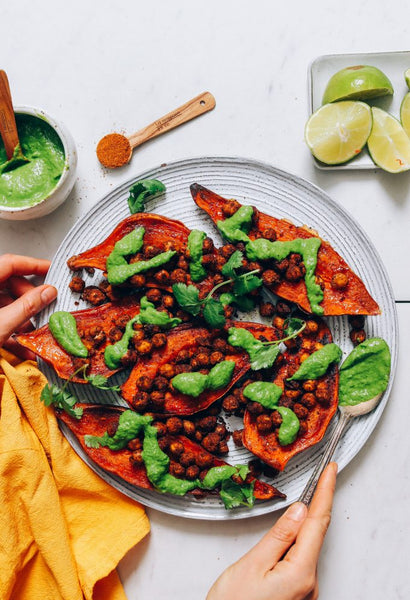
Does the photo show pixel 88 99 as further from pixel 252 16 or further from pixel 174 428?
pixel 174 428

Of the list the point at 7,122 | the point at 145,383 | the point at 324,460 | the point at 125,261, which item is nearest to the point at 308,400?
the point at 324,460

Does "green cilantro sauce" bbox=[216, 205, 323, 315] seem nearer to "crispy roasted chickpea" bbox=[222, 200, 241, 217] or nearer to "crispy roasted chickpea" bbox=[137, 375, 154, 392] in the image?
"crispy roasted chickpea" bbox=[222, 200, 241, 217]

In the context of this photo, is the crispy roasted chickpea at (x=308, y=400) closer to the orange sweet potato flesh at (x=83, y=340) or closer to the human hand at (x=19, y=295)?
the orange sweet potato flesh at (x=83, y=340)

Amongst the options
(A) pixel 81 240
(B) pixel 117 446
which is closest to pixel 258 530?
(B) pixel 117 446

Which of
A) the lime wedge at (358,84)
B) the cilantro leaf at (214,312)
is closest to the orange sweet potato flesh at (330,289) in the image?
the cilantro leaf at (214,312)

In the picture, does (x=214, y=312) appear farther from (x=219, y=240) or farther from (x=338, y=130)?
(x=338, y=130)

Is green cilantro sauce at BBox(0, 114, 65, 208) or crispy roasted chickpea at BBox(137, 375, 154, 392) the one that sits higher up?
green cilantro sauce at BBox(0, 114, 65, 208)

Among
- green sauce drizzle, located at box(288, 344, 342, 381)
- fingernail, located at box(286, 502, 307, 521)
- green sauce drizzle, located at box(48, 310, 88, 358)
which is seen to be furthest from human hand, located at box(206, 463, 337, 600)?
green sauce drizzle, located at box(48, 310, 88, 358)
